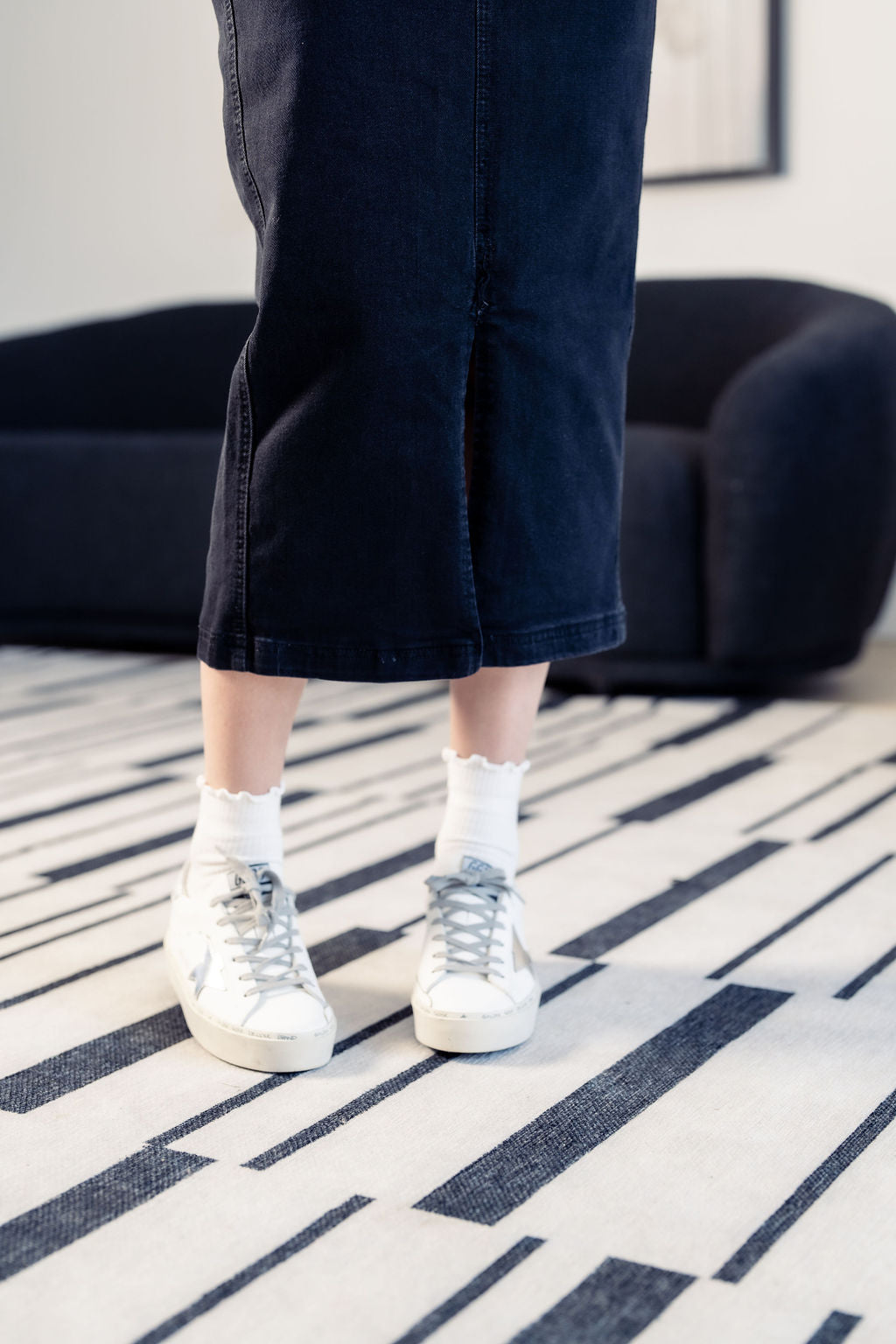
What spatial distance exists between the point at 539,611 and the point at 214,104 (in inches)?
109

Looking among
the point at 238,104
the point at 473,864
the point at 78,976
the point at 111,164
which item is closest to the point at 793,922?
the point at 473,864

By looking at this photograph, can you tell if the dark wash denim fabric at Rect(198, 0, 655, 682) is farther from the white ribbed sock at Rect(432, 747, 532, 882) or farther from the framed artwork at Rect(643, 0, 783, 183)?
the framed artwork at Rect(643, 0, 783, 183)

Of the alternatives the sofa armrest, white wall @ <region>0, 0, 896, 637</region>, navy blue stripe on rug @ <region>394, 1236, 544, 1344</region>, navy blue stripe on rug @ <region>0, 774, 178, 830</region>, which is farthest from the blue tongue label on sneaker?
white wall @ <region>0, 0, 896, 637</region>

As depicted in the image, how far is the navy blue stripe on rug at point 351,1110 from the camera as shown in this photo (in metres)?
0.75

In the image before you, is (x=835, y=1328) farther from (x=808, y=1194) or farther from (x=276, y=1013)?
(x=276, y=1013)

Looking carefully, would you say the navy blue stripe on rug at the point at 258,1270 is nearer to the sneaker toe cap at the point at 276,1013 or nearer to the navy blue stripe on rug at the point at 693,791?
the sneaker toe cap at the point at 276,1013

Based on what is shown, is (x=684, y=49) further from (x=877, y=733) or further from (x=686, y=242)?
(x=877, y=733)

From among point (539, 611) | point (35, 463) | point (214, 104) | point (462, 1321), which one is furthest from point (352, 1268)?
point (214, 104)

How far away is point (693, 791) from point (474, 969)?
0.70 m

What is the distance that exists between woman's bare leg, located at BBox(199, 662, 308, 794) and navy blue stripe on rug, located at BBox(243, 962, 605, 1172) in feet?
0.65

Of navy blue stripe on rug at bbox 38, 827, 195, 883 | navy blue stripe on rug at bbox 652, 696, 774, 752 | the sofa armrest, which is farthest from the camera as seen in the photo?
the sofa armrest

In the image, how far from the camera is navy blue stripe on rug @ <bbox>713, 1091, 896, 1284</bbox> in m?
0.65

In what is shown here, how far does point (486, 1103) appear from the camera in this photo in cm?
81

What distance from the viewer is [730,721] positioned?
6.30 ft
